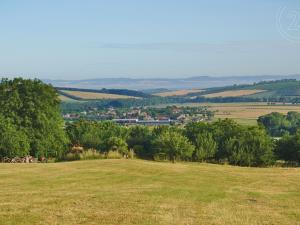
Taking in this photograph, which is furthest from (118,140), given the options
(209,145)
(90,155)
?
(209,145)

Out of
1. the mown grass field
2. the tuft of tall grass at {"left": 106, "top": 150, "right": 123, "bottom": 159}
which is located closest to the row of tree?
the tuft of tall grass at {"left": 106, "top": 150, "right": 123, "bottom": 159}

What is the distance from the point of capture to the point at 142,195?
2800 centimetres

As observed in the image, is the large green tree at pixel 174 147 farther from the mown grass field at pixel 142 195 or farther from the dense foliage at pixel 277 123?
the dense foliage at pixel 277 123

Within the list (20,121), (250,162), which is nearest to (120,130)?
(20,121)

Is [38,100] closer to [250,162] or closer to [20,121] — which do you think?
[20,121]

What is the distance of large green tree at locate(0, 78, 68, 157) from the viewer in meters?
58.8

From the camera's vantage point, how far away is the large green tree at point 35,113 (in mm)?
58750

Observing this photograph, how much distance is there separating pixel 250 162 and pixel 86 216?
34.4 metres

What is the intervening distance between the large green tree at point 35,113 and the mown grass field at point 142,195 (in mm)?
18173

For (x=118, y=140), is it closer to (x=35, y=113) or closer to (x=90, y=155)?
(x=90, y=155)

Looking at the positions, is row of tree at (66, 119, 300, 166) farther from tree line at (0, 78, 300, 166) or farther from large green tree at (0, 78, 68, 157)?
large green tree at (0, 78, 68, 157)

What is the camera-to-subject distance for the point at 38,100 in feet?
198

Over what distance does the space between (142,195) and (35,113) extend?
1354 inches

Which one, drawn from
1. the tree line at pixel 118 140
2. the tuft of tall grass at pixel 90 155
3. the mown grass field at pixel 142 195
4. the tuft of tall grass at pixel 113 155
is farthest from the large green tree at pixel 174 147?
the mown grass field at pixel 142 195
